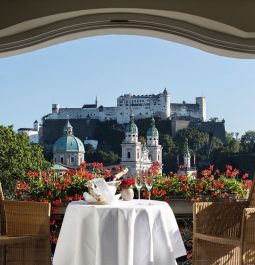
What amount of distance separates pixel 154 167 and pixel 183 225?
2.51 feet

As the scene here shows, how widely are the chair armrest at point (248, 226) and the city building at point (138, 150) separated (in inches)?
143

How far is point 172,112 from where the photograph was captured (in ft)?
32.7

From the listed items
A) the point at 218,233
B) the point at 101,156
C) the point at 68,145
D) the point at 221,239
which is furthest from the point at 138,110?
the point at 221,239

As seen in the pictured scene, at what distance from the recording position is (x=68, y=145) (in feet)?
27.8

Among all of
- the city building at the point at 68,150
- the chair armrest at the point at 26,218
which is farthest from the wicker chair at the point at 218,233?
the city building at the point at 68,150

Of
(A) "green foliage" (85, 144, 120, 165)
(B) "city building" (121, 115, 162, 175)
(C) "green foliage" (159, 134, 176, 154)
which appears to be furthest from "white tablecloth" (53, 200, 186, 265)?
(A) "green foliage" (85, 144, 120, 165)

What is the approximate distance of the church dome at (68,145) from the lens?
8.39 meters

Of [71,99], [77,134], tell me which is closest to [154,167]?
[77,134]

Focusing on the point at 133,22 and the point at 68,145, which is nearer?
the point at 133,22

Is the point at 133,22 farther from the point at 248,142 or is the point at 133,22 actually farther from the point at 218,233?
the point at 248,142

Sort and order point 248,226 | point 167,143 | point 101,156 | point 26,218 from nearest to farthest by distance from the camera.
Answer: point 248,226, point 26,218, point 167,143, point 101,156

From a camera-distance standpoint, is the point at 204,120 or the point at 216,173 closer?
the point at 216,173

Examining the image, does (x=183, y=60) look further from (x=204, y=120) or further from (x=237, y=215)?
(x=237, y=215)

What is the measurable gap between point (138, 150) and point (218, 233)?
387 cm
